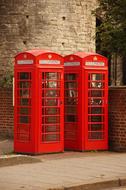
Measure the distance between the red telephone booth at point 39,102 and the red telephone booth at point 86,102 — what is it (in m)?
0.49

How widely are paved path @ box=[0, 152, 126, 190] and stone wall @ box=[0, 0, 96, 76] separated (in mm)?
12250

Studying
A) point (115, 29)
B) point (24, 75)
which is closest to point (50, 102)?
point (24, 75)

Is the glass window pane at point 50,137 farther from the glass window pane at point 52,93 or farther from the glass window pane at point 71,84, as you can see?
the glass window pane at point 71,84

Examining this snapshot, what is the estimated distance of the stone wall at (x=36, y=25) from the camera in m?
25.4

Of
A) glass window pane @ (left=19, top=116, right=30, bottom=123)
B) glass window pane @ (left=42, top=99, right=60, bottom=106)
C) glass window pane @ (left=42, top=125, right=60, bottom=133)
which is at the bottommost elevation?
glass window pane @ (left=42, top=125, right=60, bottom=133)

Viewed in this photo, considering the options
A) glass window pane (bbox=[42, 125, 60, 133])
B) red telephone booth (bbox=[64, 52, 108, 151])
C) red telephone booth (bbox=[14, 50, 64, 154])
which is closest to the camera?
red telephone booth (bbox=[14, 50, 64, 154])

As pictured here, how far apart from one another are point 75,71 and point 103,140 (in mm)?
1774

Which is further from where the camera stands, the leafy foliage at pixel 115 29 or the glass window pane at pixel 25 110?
the leafy foliage at pixel 115 29

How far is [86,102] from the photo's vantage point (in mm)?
14234

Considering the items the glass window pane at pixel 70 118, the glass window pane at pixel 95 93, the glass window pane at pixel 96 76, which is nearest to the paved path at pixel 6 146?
the glass window pane at pixel 70 118

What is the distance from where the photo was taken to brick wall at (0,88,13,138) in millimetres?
17531

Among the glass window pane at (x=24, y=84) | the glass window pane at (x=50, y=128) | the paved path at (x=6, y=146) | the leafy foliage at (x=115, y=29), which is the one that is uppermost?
the leafy foliage at (x=115, y=29)

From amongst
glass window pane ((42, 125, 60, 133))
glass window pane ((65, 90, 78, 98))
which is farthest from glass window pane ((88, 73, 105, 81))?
glass window pane ((42, 125, 60, 133))

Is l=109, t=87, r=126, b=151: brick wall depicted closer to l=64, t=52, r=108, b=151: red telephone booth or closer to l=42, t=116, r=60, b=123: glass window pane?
l=64, t=52, r=108, b=151: red telephone booth
